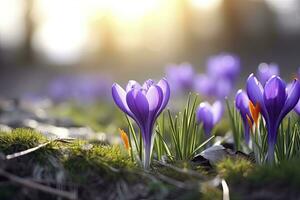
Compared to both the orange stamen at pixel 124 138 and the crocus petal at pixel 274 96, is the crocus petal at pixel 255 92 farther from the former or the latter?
the orange stamen at pixel 124 138

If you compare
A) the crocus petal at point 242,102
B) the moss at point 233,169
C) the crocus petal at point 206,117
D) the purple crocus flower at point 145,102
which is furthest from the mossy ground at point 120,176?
the crocus petal at point 206,117

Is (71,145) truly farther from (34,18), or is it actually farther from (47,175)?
(34,18)

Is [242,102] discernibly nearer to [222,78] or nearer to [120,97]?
[120,97]

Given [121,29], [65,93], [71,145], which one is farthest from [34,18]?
[71,145]

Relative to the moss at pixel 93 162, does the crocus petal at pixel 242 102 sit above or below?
above

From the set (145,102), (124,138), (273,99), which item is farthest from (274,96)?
(124,138)

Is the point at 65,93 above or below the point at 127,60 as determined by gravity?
below

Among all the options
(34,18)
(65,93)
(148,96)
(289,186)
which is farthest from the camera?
(34,18)
